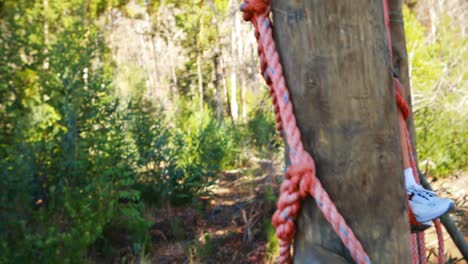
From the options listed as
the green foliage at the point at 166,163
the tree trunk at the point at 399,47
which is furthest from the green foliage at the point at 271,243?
the tree trunk at the point at 399,47

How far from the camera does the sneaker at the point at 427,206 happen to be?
1380mm

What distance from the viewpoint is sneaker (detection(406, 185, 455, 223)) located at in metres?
1.38

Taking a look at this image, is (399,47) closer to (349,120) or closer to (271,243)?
(349,120)

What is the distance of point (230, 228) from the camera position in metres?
5.95

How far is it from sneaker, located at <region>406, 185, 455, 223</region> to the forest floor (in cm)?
310

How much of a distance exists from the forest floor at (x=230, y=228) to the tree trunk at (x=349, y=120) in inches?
137

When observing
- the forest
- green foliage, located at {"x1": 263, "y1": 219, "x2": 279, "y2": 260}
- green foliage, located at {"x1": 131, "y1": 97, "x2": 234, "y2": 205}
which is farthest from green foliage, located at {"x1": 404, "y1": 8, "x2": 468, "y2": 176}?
green foliage, located at {"x1": 131, "y1": 97, "x2": 234, "y2": 205}

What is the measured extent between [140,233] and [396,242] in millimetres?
4454

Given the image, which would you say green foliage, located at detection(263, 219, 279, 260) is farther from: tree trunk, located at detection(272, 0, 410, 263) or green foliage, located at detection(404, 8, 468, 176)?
tree trunk, located at detection(272, 0, 410, 263)

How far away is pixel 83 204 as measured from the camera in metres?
4.21

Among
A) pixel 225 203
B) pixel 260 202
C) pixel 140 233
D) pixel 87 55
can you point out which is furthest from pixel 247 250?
pixel 87 55

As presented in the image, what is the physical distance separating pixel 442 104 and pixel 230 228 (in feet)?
11.6

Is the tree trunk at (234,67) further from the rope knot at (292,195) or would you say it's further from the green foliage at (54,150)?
the rope knot at (292,195)

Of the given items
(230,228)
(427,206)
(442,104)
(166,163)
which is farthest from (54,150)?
(442,104)
